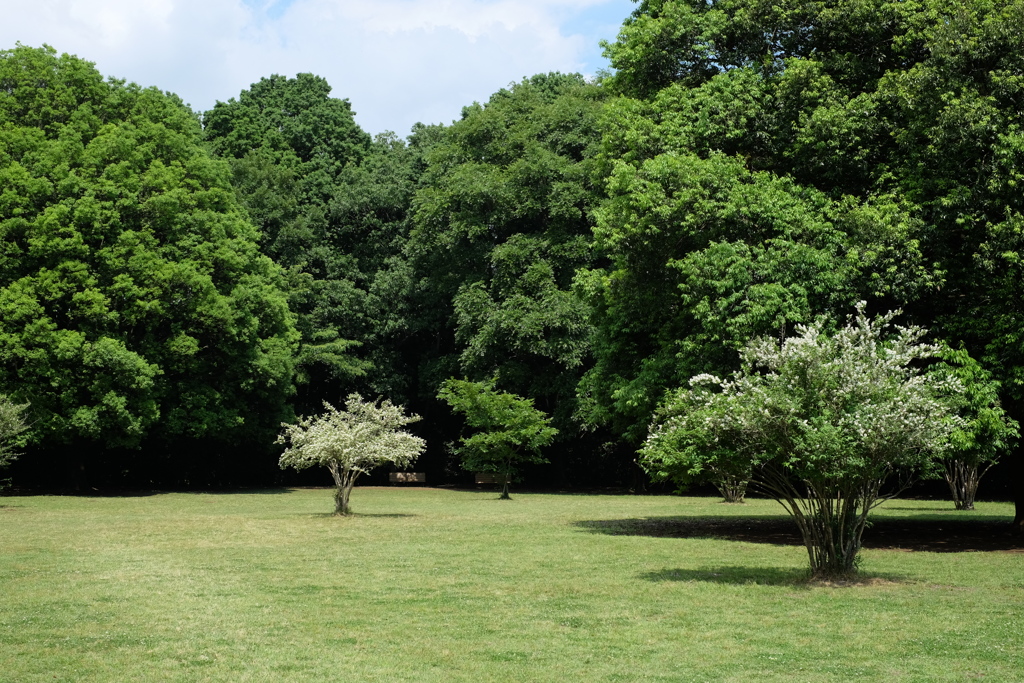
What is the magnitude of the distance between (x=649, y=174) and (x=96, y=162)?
65.5 feet

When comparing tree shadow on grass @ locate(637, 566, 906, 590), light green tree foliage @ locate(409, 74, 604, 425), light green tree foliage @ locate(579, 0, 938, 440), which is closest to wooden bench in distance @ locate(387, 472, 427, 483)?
light green tree foliage @ locate(409, 74, 604, 425)

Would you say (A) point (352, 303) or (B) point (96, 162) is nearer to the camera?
(B) point (96, 162)

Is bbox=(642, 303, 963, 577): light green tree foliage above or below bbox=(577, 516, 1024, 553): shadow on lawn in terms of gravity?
above

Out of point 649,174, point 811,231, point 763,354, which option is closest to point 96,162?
point 649,174

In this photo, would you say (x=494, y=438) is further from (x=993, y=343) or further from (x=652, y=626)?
(x=652, y=626)

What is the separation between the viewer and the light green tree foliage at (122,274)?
29.4 meters

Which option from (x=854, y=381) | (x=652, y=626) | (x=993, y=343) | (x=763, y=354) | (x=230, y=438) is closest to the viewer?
(x=652, y=626)

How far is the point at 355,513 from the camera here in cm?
2411

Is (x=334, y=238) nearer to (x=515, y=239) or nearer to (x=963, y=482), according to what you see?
(x=515, y=239)

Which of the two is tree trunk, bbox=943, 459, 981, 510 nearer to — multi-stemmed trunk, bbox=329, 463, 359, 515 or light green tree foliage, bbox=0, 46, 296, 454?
multi-stemmed trunk, bbox=329, 463, 359, 515

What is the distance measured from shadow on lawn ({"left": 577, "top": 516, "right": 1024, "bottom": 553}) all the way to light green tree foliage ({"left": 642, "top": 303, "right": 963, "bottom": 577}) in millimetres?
5167

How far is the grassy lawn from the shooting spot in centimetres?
774

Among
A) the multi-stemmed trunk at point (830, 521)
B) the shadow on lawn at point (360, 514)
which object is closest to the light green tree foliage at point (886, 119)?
the multi-stemmed trunk at point (830, 521)

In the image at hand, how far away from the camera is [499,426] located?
107ft
